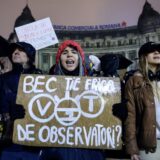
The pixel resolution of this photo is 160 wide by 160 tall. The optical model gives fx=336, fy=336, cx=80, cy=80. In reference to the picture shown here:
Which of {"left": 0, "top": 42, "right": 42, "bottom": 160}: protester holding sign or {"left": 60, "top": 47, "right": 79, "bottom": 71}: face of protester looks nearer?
{"left": 0, "top": 42, "right": 42, "bottom": 160}: protester holding sign

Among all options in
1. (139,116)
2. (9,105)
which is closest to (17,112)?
(9,105)

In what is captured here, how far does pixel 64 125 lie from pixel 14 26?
66.4 inches

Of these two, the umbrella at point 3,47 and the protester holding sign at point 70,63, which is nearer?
the protester holding sign at point 70,63

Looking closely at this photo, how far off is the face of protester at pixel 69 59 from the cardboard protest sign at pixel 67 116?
0.38 ft

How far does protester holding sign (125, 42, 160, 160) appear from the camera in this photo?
68.7 inches

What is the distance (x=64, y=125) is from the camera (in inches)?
69.1

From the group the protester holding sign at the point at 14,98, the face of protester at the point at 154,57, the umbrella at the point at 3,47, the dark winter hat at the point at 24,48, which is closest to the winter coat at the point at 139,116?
the face of protester at the point at 154,57

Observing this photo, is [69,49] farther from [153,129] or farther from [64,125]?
[153,129]

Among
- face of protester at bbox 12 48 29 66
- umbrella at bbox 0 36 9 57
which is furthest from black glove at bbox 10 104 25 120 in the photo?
umbrella at bbox 0 36 9 57

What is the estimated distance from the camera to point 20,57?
198 centimetres

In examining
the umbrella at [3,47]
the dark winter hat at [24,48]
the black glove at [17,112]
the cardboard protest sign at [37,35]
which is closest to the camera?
the black glove at [17,112]

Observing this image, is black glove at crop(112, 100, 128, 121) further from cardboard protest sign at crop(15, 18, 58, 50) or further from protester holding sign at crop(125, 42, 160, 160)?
cardboard protest sign at crop(15, 18, 58, 50)

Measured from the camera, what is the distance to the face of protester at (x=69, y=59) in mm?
1876

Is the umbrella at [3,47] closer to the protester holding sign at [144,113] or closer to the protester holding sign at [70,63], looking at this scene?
the protester holding sign at [70,63]
